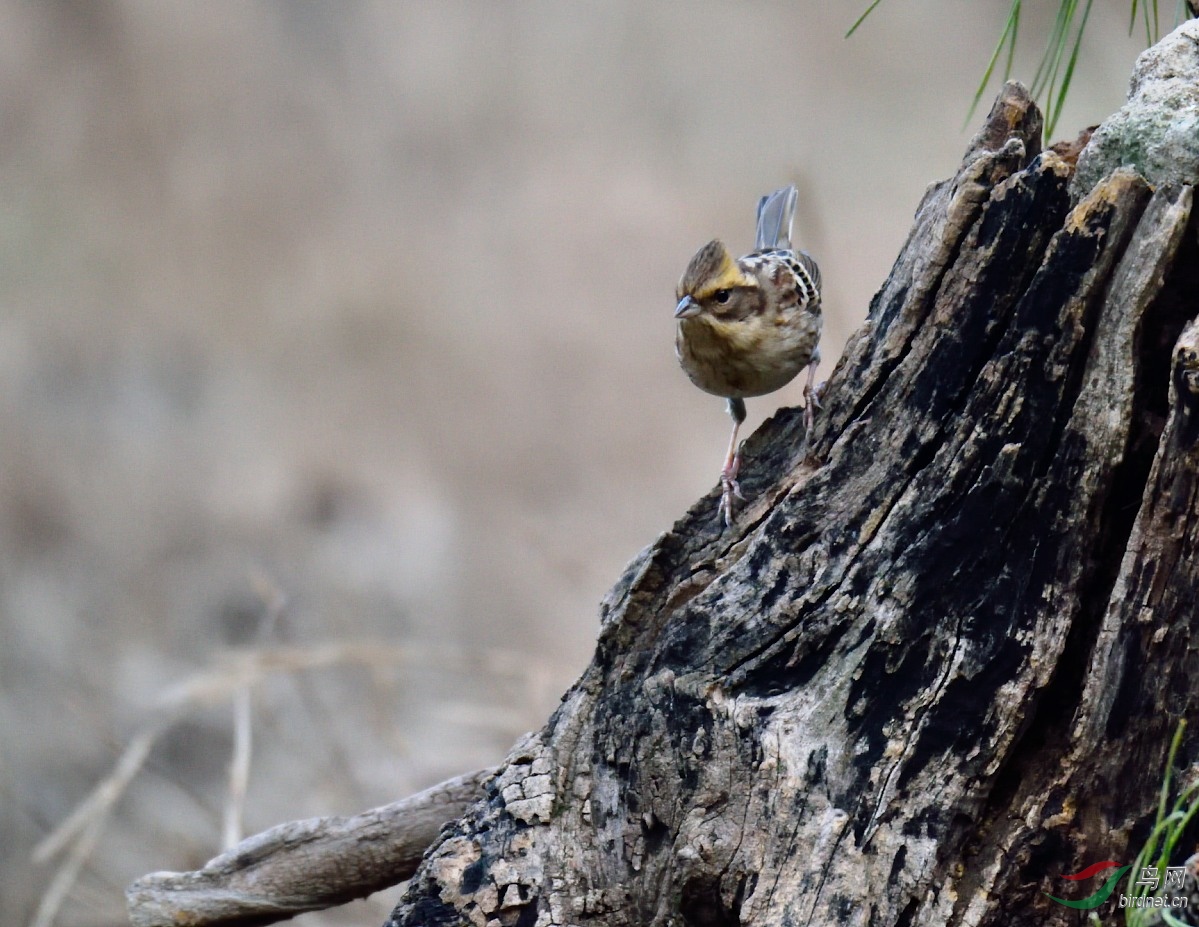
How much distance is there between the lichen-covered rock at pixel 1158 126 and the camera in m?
1.75

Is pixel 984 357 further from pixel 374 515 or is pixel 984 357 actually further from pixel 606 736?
pixel 374 515

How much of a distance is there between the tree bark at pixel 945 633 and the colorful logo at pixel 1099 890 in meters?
0.01

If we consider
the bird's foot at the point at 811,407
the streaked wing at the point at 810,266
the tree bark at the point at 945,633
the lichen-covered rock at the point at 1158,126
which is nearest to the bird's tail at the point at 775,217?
the streaked wing at the point at 810,266

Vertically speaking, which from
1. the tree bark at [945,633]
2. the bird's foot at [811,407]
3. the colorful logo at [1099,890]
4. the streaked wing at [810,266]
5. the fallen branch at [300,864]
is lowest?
the colorful logo at [1099,890]

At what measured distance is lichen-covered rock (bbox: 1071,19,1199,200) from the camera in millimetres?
1754

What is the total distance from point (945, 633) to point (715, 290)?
1.51 metres

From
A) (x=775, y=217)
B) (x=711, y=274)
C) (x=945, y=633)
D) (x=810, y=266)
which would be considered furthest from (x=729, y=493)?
(x=775, y=217)

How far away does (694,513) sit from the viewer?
231cm

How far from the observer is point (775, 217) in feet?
13.0

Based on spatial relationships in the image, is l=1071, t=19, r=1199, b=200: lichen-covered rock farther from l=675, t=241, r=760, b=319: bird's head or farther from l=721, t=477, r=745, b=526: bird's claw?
l=675, t=241, r=760, b=319: bird's head

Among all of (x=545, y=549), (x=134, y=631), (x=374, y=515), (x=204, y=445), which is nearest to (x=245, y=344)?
(x=204, y=445)

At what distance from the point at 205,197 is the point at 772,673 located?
551 centimetres

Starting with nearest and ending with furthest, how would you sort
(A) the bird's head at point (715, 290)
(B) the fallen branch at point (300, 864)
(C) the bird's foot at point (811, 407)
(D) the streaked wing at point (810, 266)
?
(C) the bird's foot at point (811, 407) → (B) the fallen branch at point (300, 864) → (A) the bird's head at point (715, 290) → (D) the streaked wing at point (810, 266)

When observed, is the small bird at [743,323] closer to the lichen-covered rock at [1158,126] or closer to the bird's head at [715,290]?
the bird's head at [715,290]
